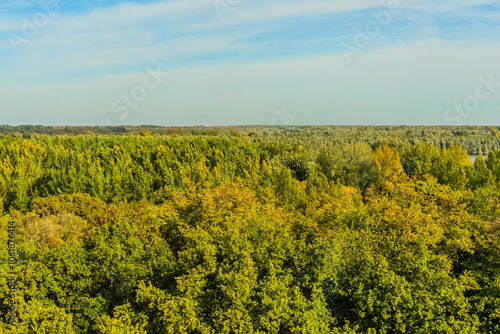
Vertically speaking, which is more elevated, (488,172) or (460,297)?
(488,172)

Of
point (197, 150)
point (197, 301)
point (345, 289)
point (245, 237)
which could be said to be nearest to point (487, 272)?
point (345, 289)

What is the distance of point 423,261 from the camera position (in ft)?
94.5

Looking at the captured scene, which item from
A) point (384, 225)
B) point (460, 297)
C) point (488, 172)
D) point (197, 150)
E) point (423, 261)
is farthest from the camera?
point (197, 150)

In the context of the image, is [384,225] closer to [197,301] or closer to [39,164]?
[197,301]

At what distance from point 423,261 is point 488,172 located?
44314 mm

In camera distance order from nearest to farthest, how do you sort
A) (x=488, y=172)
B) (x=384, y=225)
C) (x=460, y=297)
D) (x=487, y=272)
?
(x=460, y=297)
(x=487, y=272)
(x=384, y=225)
(x=488, y=172)

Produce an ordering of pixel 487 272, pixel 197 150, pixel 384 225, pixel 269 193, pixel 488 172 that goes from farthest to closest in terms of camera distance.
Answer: pixel 197 150
pixel 488 172
pixel 269 193
pixel 384 225
pixel 487 272

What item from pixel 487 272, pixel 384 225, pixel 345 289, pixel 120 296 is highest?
pixel 384 225

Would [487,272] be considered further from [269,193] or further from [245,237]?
[269,193]

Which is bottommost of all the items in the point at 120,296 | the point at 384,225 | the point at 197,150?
the point at 120,296

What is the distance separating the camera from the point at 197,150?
8638 cm

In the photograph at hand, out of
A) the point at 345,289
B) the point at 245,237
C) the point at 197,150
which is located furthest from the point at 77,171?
the point at 345,289

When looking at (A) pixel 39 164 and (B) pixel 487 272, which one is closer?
(B) pixel 487 272

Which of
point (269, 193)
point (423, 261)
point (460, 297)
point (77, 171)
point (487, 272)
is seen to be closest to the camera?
point (460, 297)
